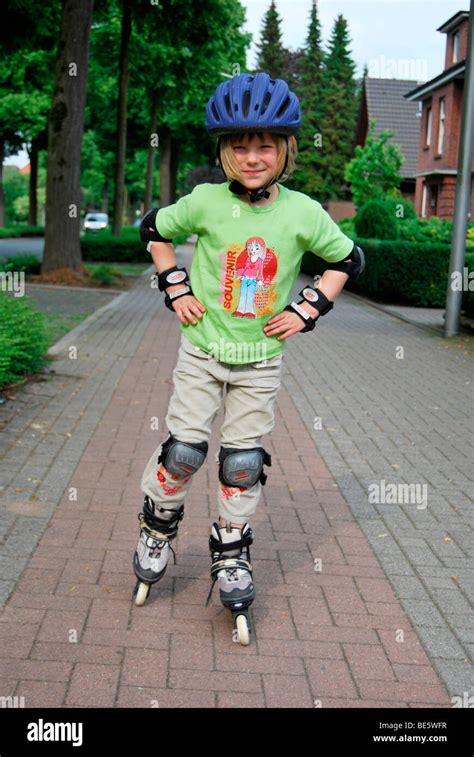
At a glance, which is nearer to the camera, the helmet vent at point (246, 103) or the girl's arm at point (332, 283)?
the helmet vent at point (246, 103)

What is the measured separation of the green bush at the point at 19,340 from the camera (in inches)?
300

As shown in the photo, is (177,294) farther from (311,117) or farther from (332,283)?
(311,117)

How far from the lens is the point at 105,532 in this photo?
4.81m

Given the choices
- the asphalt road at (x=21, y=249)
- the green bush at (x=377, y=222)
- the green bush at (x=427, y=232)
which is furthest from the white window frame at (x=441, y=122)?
the asphalt road at (x=21, y=249)

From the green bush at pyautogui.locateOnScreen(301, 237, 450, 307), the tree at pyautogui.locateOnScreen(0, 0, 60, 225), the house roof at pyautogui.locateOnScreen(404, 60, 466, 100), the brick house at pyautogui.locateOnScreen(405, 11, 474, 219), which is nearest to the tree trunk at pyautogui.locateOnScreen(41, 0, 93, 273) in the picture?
the tree at pyautogui.locateOnScreen(0, 0, 60, 225)

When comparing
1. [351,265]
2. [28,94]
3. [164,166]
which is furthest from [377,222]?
[28,94]

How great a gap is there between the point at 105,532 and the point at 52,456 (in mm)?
1508

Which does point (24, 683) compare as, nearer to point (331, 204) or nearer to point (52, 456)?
point (52, 456)

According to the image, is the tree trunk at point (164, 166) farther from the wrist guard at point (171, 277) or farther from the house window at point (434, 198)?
the wrist guard at point (171, 277)

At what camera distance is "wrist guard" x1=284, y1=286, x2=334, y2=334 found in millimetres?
3684

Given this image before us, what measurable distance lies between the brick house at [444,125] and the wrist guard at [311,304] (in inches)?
1193

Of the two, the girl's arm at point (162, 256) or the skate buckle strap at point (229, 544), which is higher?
the girl's arm at point (162, 256)

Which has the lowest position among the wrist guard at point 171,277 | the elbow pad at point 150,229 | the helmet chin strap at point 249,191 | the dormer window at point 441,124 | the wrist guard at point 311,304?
the wrist guard at point 311,304

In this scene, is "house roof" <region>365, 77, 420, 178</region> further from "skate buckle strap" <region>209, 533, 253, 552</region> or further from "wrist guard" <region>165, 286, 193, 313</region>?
"skate buckle strap" <region>209, 533, 253, 552</region>
